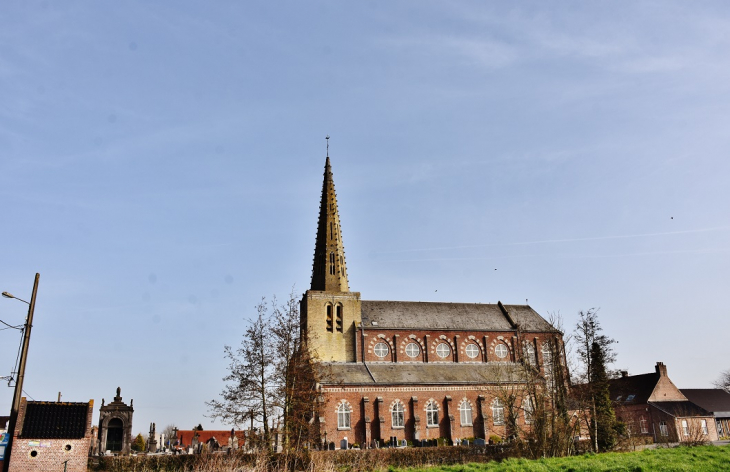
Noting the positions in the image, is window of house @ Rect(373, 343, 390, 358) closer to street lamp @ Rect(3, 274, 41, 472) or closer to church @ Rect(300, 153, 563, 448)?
church @ Rect(300, 153, 563, 448)

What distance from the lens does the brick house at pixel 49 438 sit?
88.1 feet

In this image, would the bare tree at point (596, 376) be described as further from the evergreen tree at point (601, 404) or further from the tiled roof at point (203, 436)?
the tiled roof at point (203, 436)

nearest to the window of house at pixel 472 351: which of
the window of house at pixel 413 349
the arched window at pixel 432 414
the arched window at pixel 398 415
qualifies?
the window of house at pixel 413 349

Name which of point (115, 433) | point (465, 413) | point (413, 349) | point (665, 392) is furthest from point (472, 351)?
point (115, 433)

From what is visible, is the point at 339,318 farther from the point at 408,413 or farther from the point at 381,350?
the point at 408,413

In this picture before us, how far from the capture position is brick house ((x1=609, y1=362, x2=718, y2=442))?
5716cm

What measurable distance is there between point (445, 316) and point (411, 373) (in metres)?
7.57

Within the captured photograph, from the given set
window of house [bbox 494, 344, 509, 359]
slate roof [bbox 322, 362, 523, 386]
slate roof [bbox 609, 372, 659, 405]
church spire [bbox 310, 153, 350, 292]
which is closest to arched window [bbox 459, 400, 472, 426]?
slate roof [bbox 322, 362, 523, 386]

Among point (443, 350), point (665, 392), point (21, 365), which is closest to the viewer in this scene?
point (21, 365)

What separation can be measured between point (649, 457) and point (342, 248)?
32.5 meters

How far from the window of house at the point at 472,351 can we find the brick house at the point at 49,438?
32.8 m

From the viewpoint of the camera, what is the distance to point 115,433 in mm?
42000

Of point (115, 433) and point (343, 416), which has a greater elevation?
point (343, 416)

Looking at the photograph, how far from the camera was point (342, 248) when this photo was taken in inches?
2072
